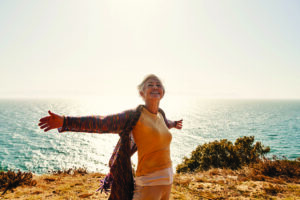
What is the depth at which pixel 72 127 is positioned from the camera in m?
1.78

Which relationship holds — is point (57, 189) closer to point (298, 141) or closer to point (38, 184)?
point (38, 184)

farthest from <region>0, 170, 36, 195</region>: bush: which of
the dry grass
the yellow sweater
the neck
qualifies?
the neck

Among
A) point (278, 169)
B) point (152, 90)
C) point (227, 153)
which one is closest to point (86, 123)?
point (152, 90)

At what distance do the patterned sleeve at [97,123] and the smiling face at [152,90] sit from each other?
399 millimetres

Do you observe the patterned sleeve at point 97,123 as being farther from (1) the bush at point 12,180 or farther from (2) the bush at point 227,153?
(2) the bush at point 227,153

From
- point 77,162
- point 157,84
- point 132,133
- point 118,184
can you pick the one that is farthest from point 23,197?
point 77,162

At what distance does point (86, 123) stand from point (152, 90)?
3.03ft

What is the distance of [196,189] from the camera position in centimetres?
544

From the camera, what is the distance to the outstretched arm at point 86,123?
1.72 metres

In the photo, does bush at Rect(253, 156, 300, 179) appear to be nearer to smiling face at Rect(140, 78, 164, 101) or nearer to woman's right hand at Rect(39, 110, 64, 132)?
smiling face at Rect(140, 78, 164, 101)

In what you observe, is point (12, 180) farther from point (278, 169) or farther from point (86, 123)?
point (278, 169)

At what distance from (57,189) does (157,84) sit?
5083 mm

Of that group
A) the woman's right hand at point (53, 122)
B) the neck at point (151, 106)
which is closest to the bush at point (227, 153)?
the neck at point (151, 106)

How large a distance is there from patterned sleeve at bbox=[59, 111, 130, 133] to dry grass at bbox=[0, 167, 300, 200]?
372cm
